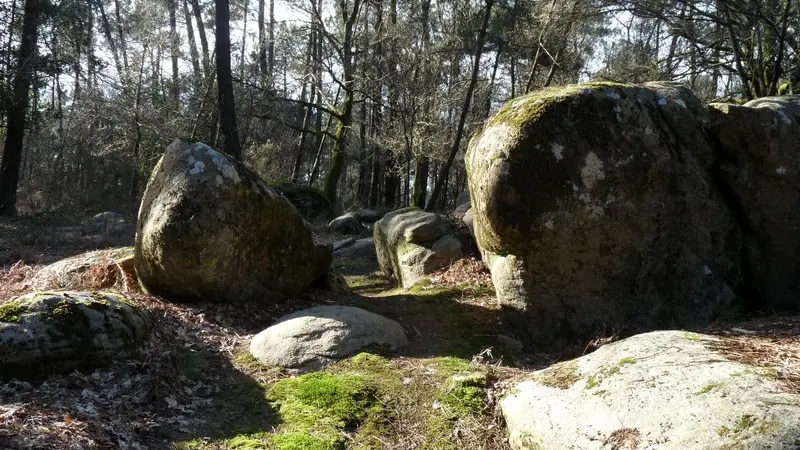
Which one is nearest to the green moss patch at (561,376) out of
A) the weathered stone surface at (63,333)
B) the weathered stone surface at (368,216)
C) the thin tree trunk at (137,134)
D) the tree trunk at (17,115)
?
the weathered stone surface at (63,333)

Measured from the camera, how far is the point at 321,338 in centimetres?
574

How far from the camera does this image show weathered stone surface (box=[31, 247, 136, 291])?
7578 mm

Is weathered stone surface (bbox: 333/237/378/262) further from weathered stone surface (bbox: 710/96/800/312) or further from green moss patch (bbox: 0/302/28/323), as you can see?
green moss patch (bbox: 0/302/28/323)

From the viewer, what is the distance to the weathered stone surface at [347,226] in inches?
664

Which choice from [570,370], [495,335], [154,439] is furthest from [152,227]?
[570,370]

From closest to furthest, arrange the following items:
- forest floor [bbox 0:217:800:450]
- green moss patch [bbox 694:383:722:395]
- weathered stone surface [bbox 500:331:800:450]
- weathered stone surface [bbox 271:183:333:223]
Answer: weathered stone surface [bbox 500:331:800:450], green moss patch [bbox 694:383:722:395], forest floor [bbox 0:217:800:450], weathered stone surface [bbox 271:183:333:223]

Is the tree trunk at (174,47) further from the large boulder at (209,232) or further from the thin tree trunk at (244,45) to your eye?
the large boulder at (209,232)

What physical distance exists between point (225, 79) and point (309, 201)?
5.22 m

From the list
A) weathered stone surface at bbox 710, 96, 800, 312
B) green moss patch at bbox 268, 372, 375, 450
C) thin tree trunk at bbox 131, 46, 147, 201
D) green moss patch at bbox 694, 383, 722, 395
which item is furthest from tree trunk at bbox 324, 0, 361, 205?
green moss patch at bbox 694, 383, 722, 395

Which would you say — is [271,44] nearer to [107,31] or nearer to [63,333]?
[107,31]

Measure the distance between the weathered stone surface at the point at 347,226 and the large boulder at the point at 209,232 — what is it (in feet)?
29.5

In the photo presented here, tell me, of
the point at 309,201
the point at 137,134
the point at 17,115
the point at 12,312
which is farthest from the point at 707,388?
the point at 137,134

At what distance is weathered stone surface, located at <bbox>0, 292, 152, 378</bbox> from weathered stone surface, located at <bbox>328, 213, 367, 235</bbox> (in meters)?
11.5

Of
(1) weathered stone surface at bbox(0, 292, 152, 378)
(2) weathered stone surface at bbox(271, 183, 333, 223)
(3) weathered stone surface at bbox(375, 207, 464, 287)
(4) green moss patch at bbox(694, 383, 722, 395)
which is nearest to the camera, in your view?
(4) green moss patch at bbox(694, 383, 722, 395)
